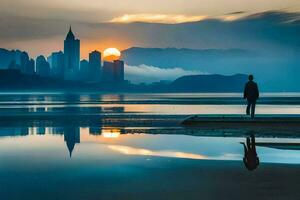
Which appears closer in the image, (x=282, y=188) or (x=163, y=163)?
(x=282, y=188)

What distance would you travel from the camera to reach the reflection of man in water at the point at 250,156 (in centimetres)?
1706

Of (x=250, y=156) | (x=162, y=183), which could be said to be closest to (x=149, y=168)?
(x=162, y=183)

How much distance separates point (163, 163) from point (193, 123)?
17.2 m

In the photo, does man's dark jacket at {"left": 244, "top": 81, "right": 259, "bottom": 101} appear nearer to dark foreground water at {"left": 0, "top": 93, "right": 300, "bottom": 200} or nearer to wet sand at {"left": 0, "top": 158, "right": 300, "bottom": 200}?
dark foreground water at {"left": 0, "top": 93, "right": 300, "bottom": 200}

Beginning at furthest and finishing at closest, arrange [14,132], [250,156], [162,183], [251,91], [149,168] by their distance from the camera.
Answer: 1. [14,132]
2. [251,91]
3. [250,156]
4. [149,168]
5. [162,183]

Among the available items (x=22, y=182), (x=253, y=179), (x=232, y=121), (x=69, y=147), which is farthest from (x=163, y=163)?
(x=232, y=121)

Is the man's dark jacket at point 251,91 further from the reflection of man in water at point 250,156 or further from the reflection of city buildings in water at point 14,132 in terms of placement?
the reflection of city buildings in water at point 14,132

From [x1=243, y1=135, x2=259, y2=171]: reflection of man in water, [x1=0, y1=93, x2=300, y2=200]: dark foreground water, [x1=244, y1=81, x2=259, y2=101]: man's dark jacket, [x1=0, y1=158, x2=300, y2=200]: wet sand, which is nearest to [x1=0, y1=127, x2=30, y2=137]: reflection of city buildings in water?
[x1=0, y1=93, x2=300, y2=200]: dark foreground water

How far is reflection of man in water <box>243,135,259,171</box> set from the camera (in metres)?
17.1

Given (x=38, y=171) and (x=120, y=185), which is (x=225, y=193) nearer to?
(x=120, y=185)

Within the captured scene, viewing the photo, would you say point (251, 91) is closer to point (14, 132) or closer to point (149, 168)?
point (14, 132)

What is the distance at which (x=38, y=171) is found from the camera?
16.1 m

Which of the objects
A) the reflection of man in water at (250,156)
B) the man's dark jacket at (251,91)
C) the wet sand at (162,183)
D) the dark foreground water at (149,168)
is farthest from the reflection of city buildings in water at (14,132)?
the wet sand at (162,183)

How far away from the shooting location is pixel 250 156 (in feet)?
64.2
